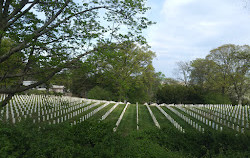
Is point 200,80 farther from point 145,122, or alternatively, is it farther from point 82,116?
point 82,116

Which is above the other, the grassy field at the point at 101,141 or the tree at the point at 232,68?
the tree at the point at 232,68

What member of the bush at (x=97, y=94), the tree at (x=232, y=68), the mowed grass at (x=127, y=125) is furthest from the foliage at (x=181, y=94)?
the mowed grass at (x=127, y=125)

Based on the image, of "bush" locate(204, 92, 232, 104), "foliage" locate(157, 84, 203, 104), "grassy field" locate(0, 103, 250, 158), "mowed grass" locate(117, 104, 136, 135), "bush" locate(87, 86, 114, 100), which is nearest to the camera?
"grassy field" locate(0, 103, 250, 158)

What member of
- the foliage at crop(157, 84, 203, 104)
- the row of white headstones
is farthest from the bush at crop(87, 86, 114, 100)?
the foliage at crop(157, 84, 203, 104)

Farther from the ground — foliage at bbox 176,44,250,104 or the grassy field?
foliage at bbox 176,44,250,104

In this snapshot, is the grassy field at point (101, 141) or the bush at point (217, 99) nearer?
the grassy field at point (101, 141)

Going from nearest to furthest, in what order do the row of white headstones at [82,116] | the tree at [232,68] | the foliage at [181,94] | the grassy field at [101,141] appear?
the grassy field at [101,141] < the row of white headstones at [82,116] < the tree at [232,68] < the foliage at [181,94]

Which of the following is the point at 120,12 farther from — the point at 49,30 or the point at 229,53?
the point at 229,53

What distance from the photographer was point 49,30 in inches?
354

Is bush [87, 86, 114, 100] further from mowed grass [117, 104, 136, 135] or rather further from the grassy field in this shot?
the grassy field

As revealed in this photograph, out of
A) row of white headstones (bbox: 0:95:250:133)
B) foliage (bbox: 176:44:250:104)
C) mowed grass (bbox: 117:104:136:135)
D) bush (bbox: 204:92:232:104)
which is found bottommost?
mowed grass (bbox: 117:104:136:135)

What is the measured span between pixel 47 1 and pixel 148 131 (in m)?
8.85

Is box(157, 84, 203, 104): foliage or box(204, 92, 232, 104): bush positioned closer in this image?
box(204, 92, 232, 104): bush

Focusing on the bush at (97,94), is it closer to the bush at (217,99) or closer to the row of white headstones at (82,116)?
the row of white headstones at (82,116)
